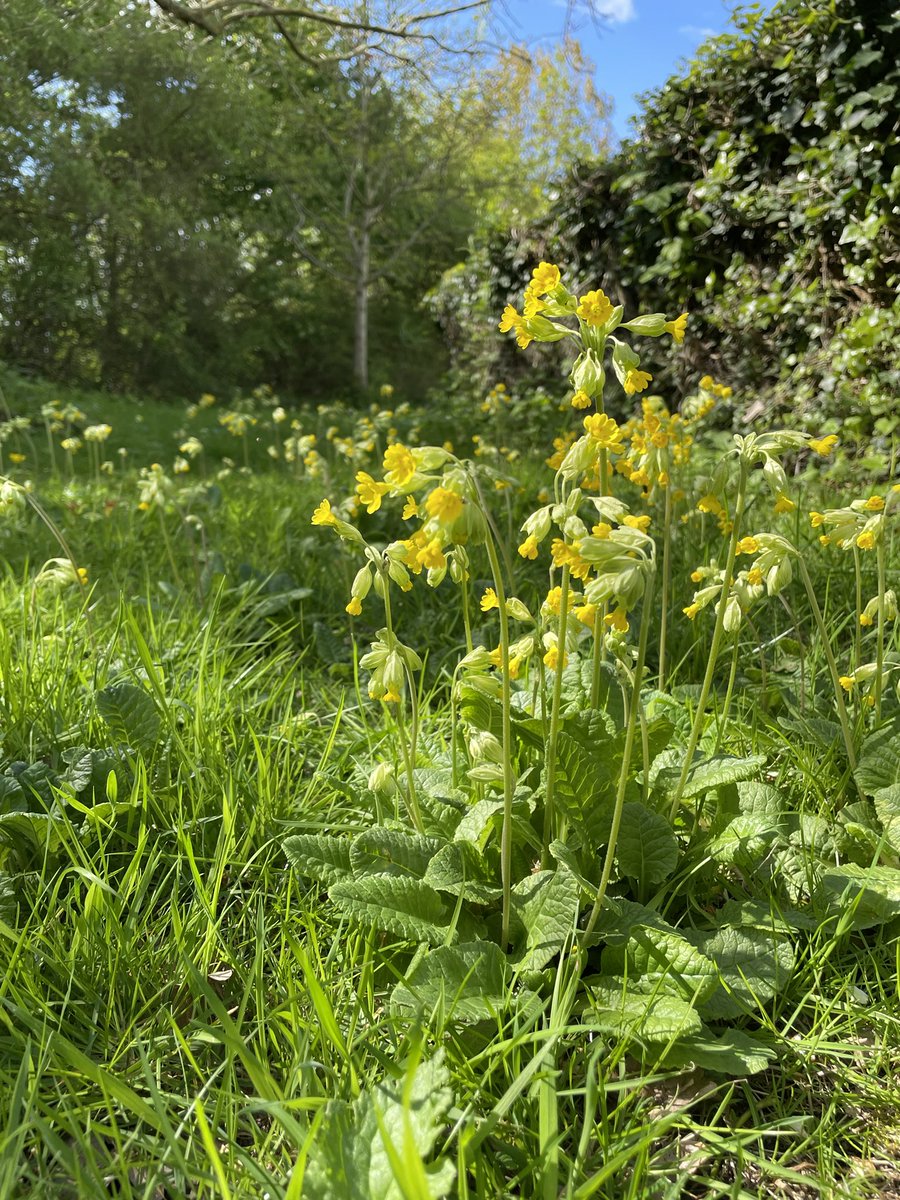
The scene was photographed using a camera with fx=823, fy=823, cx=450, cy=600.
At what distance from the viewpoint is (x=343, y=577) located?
10.1 ft

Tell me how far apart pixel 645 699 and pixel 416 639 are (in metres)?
1.03

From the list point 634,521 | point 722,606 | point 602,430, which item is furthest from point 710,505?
point 602,430

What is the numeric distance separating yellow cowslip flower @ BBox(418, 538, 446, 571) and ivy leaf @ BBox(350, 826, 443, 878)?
1.81 feet

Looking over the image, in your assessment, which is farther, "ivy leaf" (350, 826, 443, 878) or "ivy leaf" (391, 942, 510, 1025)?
"ivy leaf" (350, 826, 443, 878)

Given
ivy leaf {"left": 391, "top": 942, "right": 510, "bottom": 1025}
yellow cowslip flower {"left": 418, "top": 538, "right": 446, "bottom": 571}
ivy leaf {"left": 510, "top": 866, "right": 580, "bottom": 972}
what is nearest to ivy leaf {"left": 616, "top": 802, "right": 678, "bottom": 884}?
ivy leaf {"left": 510, "top": 866, "right": 580, "bottom": 972}

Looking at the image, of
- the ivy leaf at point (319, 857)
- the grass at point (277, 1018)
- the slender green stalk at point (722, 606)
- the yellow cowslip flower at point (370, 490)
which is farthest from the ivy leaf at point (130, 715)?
the slender green stalk at point (722, 606)

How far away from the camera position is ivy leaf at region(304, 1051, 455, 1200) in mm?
885

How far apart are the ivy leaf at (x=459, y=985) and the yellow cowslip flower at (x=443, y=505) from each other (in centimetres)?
61

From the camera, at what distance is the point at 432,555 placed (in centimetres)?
106

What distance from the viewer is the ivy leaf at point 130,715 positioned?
174 centimetres

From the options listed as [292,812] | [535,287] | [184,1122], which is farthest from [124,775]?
[535,287]

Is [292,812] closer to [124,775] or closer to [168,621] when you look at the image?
[124,775]

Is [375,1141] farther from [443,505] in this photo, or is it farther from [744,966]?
[443,505]

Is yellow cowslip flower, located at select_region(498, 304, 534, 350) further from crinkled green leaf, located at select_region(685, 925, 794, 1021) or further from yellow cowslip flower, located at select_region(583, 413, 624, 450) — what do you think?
crinkled green leaf, located at select_region(685, 925, 794, 1021)
